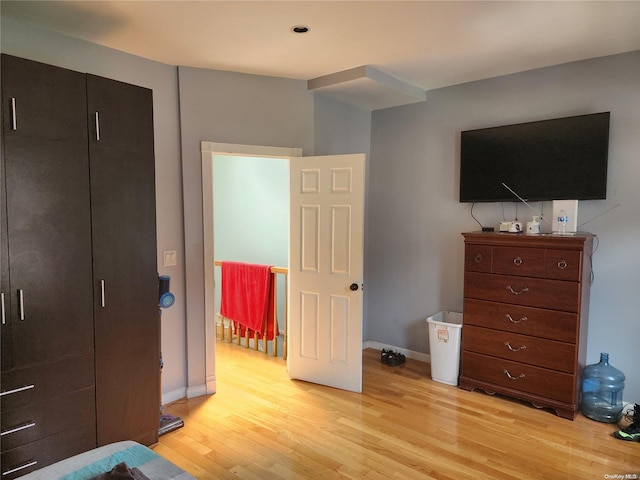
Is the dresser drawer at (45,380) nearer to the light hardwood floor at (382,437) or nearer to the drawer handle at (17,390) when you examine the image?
the drawer handle at (17,390)

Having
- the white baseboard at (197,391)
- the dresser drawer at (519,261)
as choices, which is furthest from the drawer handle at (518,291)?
the white baseboard at (197,391)

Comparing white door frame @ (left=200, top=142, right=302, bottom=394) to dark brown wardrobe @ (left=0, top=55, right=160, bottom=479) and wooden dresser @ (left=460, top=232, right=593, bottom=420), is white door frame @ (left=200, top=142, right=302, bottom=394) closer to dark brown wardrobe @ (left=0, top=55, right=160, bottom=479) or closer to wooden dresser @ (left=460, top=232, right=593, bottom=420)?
dark brown wardrobe @ (left=0, top=55, right=160, bottom=479)

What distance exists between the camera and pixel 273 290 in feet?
14.8

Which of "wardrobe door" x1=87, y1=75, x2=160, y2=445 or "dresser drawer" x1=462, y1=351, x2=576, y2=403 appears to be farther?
"dresser drawer" x1=462, y1=351, x2=576, y2=403

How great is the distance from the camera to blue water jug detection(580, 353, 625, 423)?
9.94 ft

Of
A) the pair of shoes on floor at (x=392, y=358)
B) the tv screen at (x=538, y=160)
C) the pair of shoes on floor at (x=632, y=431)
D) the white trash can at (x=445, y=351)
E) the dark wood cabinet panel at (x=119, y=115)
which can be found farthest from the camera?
the pair of shoes on floor at (x=392, y=358)

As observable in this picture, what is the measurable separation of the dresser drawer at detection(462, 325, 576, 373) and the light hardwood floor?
0.38 meters

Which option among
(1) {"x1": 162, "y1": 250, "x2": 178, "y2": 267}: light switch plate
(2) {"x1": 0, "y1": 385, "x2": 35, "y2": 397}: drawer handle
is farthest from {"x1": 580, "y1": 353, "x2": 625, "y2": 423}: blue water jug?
(2) {"x1": 0, "y1": 385, "x2": 35, "y2": 397}: drawer handle

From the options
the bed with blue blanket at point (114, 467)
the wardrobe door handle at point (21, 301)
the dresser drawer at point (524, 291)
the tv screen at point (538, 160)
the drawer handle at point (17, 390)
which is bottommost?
the bed with blue blanket at point (114, 467)

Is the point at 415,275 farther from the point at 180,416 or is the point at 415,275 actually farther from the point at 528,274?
the point at 180,416

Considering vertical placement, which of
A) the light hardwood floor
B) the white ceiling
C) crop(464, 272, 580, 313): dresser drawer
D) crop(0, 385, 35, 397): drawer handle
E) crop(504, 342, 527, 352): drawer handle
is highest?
the white ceiling

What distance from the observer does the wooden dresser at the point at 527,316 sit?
9.82 ft

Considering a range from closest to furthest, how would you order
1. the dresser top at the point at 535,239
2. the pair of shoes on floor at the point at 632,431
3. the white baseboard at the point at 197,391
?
the pair of shoes on floor at the point at 632,431 < the dresser top at the point at 535,239 < the white baseboard at the point at 197,391

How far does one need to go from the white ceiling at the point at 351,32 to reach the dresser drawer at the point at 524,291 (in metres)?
1.66
